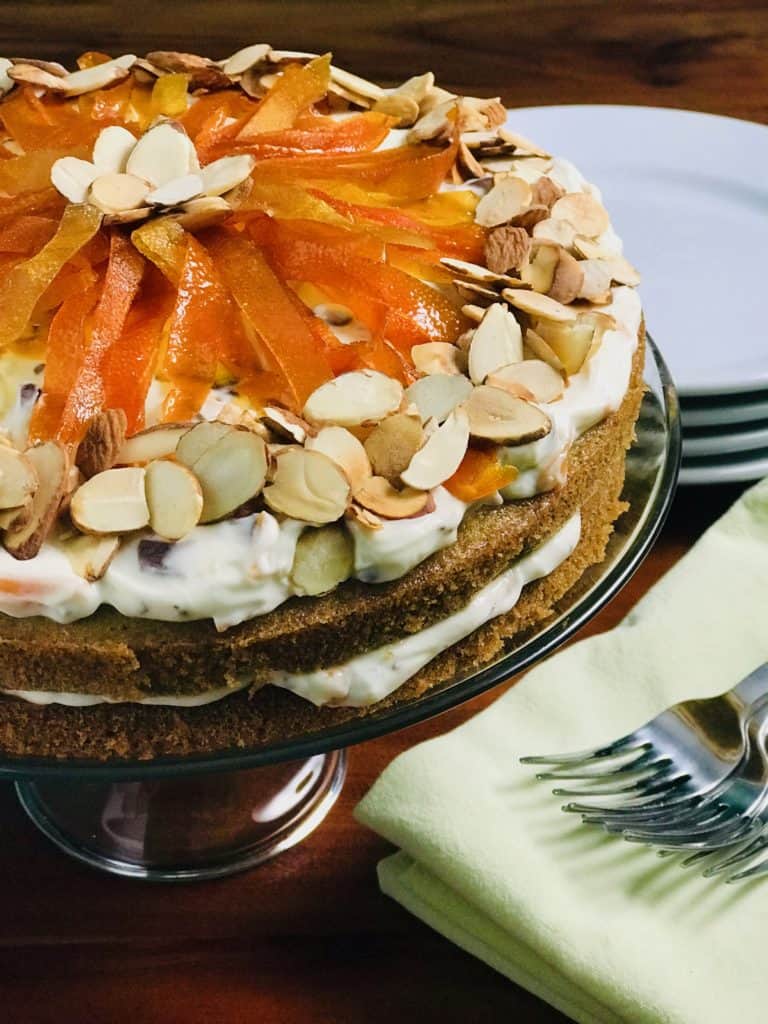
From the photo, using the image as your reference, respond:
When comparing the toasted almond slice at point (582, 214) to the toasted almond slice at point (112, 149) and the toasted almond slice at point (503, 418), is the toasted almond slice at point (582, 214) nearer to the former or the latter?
the toasted almond slice at point (503, 418)

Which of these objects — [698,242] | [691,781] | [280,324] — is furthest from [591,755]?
[698,242]

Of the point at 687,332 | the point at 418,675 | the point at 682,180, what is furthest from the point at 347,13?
the point at 418,675

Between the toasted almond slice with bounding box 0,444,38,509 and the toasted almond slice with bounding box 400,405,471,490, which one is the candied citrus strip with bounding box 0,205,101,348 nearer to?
the toasted almond slice with bounding box 0,444,38,509

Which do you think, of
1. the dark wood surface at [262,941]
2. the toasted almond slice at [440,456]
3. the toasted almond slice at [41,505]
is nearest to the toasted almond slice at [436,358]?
the toasted almond slice at [440,456]

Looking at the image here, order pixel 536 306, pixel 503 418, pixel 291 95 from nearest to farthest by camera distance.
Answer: pixel 503 418 < pixel 536 306 < pixel 291 95

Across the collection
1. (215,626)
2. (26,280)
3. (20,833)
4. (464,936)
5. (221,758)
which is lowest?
(20,833)

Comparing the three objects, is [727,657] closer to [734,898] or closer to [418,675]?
[734,898]

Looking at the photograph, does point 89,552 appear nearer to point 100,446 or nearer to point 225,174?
point 100,446
